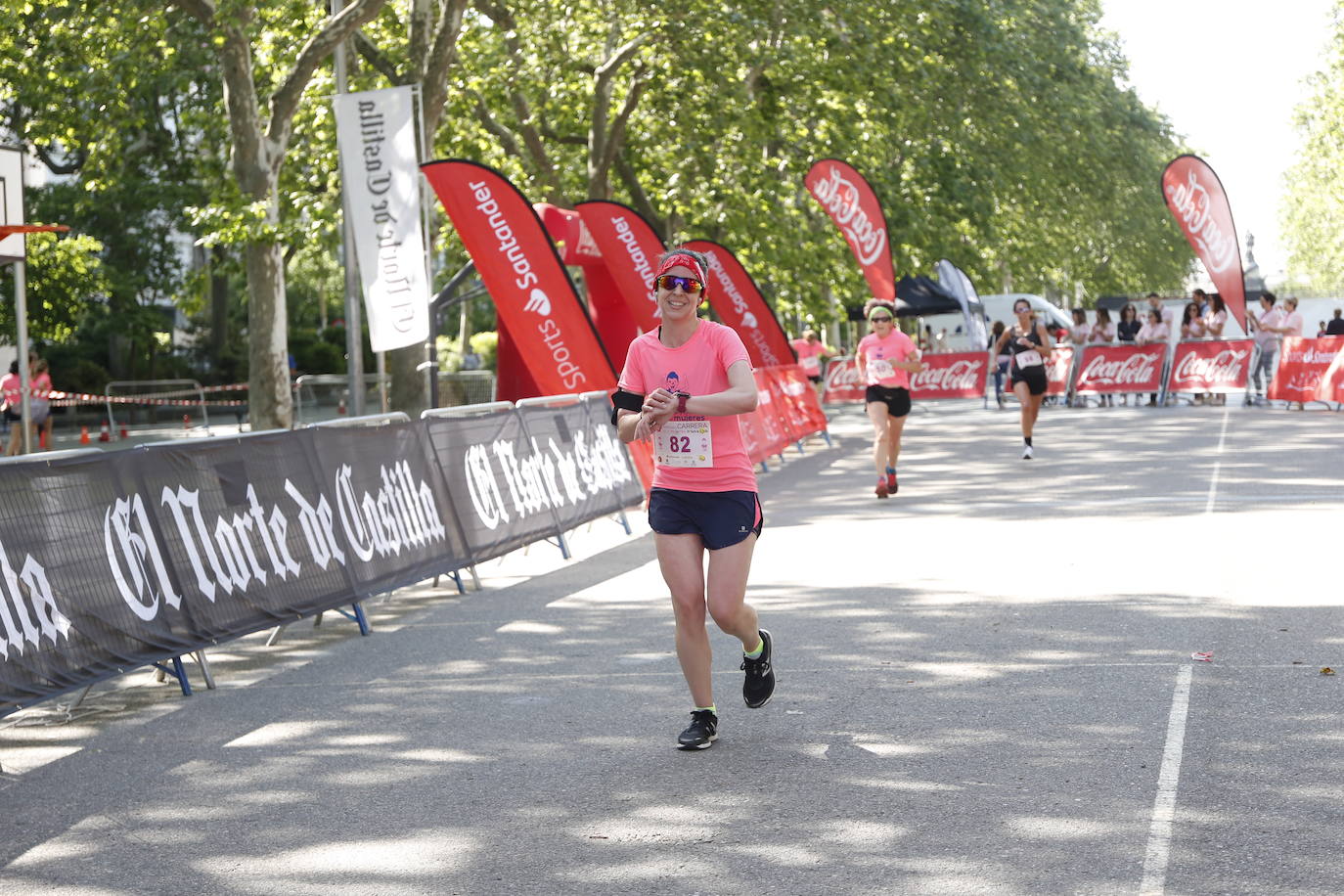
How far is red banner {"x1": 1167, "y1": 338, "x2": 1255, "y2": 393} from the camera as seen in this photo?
29.6 metres

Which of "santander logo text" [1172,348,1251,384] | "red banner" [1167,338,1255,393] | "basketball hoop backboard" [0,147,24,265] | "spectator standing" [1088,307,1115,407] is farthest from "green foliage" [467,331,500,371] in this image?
"basketball hoop backboard" [0,147,24,265]

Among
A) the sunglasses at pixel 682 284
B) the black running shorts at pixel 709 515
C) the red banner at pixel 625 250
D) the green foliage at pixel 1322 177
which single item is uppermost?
the green foliage at pixel 1322 177

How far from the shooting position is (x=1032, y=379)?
19.6 metres

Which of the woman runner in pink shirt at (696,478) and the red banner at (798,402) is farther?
the red banner at (798,402)

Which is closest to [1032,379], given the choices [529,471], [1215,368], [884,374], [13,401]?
[884,374]

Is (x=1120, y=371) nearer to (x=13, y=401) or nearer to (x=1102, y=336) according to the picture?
(x=1102, y=336)

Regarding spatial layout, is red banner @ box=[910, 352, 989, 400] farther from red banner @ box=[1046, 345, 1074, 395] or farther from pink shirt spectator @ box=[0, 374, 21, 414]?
pink shirt spectator @ box=[0, 374, 21, 414]

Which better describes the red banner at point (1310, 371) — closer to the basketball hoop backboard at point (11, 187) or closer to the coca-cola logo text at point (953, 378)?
the coca-cola logo text at point (953, 378)

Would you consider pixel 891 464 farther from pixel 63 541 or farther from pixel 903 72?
pixel 903 72

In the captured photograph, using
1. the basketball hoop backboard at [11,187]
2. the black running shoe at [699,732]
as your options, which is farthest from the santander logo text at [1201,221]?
the black running shoe at [699,732]

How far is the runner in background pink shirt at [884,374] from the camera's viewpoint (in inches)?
622

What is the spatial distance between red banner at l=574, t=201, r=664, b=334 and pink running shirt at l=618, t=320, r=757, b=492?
51.0ft

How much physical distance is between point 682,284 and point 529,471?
6611mm

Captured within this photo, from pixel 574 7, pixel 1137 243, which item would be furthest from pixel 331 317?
pixel 574 7
